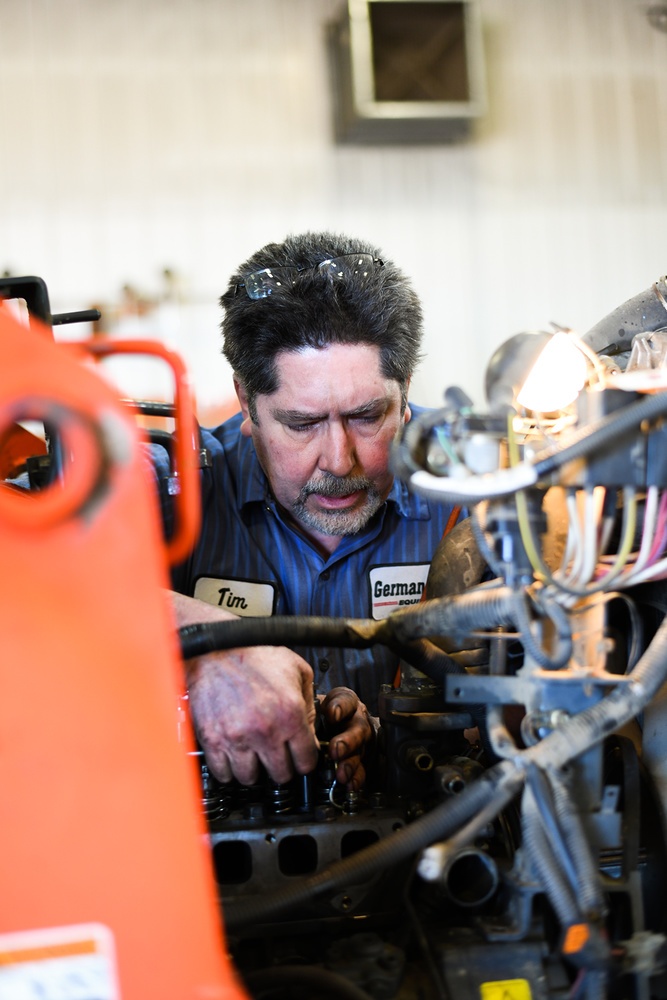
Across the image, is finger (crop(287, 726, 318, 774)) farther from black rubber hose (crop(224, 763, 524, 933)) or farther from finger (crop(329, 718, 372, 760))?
black rubber hose (crop(224, 763, 524, 933))

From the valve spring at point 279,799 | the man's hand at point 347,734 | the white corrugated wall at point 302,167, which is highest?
the white corrugated wall at point 302,167

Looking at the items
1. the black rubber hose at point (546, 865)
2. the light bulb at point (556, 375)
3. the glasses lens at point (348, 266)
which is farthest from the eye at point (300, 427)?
the black rubber hose at point (546, 865)

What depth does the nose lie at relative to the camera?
6.54ft

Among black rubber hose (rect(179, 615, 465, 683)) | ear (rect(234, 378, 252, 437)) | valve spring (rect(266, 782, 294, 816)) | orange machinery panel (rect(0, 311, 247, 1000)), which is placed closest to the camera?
orange machinery panel (rect(0, 311, 247, 1000))

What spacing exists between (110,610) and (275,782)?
0.58 metres

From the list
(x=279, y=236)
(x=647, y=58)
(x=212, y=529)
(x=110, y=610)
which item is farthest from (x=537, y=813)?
(x=647, y=58)

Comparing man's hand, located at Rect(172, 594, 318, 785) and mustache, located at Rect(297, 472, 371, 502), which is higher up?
mustache, located at Rect(297, 472, 371, 502)

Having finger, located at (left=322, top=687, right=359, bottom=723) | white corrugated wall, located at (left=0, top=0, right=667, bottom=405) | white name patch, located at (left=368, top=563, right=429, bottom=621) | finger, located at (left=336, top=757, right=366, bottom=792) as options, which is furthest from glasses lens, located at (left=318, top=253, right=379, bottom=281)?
white corrugated wall, located at (left=0, top=0, right=667, bottom=405)

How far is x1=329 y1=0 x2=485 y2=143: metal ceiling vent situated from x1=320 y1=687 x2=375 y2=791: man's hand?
3091 mm

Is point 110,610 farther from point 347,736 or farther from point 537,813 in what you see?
point 347,736

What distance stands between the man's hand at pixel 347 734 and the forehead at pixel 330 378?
810 millimetres

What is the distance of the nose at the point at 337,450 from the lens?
1993mm

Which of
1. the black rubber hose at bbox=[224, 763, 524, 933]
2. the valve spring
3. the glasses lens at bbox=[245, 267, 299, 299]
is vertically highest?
the glasses lens at bbox=[245, 267, 299, 299]

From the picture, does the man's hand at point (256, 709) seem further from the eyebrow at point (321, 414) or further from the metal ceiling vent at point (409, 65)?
the metal ceiling vent at point (409, 65)
